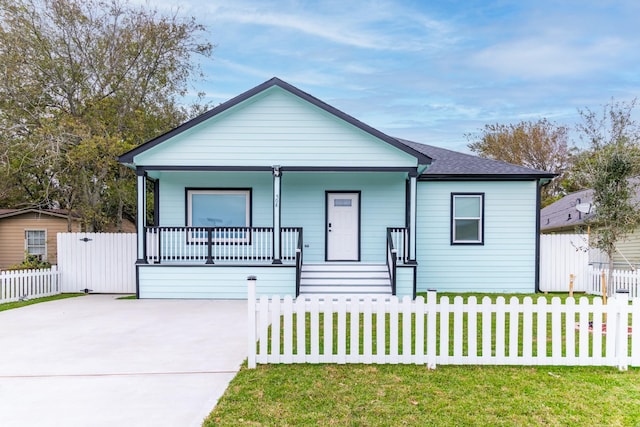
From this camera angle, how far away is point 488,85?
85.4ft

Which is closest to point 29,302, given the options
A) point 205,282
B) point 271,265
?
point 205,282

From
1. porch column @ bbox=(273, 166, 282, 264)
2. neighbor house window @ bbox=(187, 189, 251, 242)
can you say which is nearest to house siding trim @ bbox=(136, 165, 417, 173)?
porch column @ bbox=(273, 166, 282, 264)

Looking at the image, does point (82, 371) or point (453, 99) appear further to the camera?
point (453, 99)

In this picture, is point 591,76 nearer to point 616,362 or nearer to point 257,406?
point 616,362

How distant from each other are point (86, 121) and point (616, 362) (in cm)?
1654

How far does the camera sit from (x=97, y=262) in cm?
1271

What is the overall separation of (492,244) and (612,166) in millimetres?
5437

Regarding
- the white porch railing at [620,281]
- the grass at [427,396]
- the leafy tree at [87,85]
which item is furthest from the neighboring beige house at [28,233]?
the white porch railing at [620,281]

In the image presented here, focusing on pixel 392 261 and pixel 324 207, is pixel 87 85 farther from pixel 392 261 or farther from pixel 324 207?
pixel 392 261

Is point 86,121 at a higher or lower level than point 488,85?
lower

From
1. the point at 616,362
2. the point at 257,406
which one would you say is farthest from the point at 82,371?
the point at 616,362

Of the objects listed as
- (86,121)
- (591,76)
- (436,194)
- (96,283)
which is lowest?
(96,283)

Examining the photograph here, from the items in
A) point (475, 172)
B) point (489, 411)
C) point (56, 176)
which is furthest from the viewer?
point (56, 176)

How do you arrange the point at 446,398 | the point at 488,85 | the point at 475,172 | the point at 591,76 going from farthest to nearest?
the point at 488,85 → the point at 591,76 → the point at 475,172 → the point at 446,398
